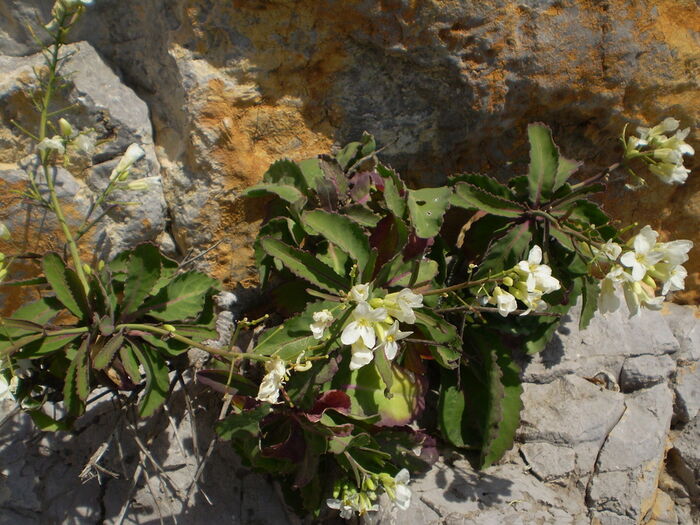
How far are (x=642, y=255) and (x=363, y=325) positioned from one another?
0.97 m

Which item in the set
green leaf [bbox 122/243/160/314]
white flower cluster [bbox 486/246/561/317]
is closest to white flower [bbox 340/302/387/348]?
white flower cluster [bbox 486/246/561/317]

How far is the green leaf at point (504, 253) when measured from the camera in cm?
236

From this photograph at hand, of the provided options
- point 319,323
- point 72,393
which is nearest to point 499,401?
point 319,323

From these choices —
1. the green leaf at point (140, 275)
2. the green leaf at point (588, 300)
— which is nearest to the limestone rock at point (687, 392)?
the green leaf at point (588, 300)

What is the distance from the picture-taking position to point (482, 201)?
2416 mm

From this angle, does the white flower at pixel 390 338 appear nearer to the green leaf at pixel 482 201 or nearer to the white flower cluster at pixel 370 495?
the white flower cluster at pixel 370 495

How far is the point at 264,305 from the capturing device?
2725 millimetres

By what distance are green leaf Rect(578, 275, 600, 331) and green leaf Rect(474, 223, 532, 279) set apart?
0.32 metres

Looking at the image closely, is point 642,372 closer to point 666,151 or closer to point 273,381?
point 666,151

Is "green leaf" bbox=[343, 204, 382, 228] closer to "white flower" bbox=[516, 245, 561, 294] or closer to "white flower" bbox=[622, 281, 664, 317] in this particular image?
"white flower" bbox=[516, 245, 561, 294]

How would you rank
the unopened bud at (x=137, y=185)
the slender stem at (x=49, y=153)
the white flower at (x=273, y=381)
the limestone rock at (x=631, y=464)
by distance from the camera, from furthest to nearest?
the limestone rock at (x=631, y=464), the unopened bud at (x=137, y=185), the slender stem at (x=49, y=153), the white flower at (x=273, y=381)

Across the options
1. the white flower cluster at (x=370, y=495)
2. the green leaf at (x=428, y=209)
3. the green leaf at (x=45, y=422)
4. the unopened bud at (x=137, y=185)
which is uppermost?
the unopened bud at (x=137, y=185)

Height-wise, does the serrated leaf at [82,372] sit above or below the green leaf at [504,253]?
below

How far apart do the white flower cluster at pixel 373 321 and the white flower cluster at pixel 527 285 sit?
31 centimetres
